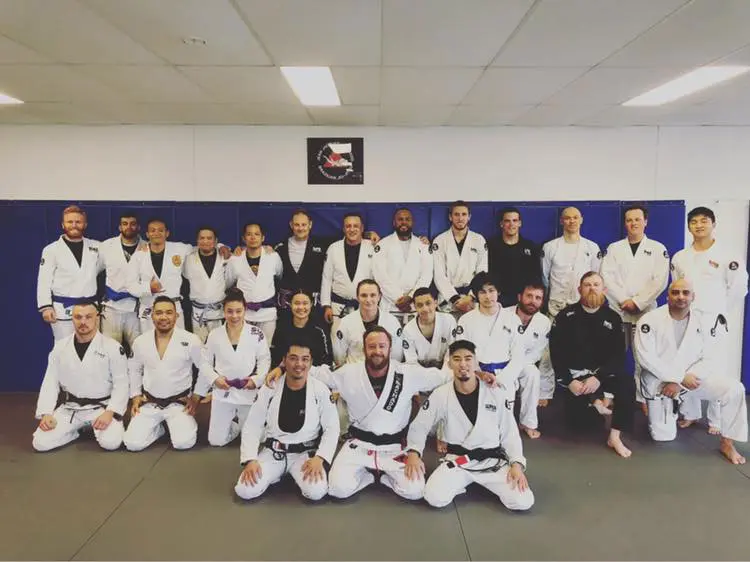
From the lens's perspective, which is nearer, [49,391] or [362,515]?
[362,515]

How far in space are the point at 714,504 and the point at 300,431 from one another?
2.37 metres

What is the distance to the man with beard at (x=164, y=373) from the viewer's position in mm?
3879

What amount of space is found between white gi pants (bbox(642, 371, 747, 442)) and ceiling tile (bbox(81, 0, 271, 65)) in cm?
358


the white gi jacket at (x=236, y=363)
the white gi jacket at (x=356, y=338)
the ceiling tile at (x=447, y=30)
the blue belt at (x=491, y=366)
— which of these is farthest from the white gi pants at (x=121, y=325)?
the ceiling tile at (x=447, y=30)

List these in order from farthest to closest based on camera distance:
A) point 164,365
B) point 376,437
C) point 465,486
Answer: point 164,365
point 376,437
point 465,486

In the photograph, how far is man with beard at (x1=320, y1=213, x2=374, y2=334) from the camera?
463 centimetres

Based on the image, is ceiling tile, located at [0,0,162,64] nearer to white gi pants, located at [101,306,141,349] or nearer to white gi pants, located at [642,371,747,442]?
white gi pants, located at [101,306,141,349]

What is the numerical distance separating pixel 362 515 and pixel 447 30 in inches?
99.9

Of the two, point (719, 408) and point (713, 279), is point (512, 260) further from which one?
point (719, 408)

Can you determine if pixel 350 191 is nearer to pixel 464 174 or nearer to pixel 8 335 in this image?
pixel 464 174

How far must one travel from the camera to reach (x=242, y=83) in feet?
12.1

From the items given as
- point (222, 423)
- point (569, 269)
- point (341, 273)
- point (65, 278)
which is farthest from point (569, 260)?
point (65, 278)

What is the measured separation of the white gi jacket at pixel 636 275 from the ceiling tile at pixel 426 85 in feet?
6.51

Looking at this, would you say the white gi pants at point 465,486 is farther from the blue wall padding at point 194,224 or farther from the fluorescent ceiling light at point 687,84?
the fluorescent ceiling light at point 687,84
